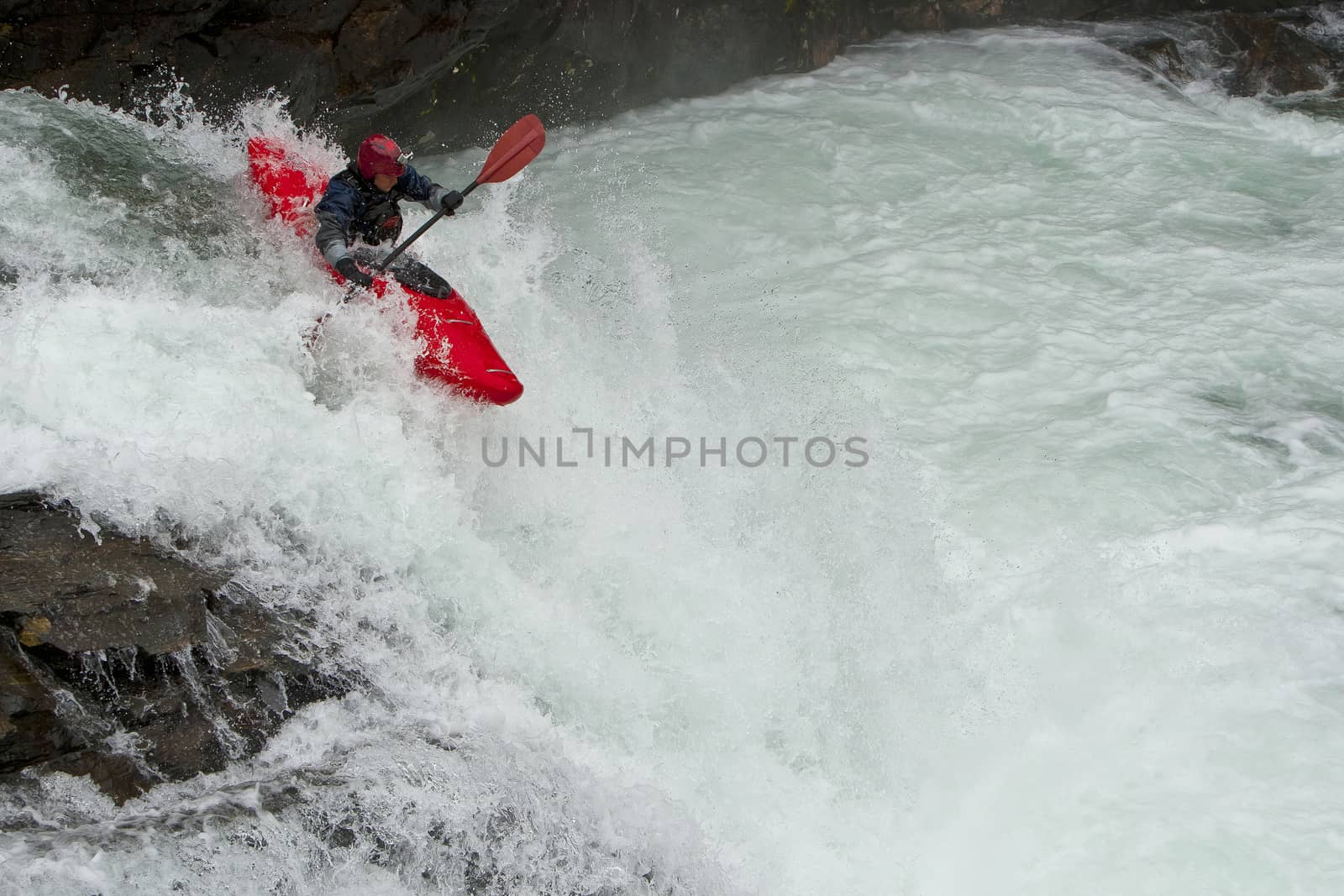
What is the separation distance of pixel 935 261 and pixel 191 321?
4.43m

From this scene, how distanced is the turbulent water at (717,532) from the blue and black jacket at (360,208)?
0.29 meters

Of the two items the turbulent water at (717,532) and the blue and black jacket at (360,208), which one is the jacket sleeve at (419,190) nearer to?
the blue and black jacket at (360,208)

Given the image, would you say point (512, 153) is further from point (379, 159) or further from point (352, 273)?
point (352, 273)

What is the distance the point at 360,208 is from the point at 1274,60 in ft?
27.6

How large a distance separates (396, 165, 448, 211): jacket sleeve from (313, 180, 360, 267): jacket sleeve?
0.34 m

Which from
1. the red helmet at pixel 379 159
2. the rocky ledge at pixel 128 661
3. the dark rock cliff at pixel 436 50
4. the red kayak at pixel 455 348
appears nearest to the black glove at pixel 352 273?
the red kayak at pixel 455 348

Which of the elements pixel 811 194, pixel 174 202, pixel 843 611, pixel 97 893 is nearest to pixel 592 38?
pixel 811 194

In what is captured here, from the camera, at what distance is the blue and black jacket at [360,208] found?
4594 mm

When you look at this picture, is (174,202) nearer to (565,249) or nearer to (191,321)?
(191,321)

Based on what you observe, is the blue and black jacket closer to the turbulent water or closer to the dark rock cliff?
the turbulent water

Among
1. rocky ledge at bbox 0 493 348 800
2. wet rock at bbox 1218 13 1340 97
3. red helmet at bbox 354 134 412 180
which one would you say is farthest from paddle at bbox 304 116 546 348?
wet rock at bbox 1218 13 1340 97

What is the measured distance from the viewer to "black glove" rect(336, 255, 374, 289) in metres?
4.43

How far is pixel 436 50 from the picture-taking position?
6598mm

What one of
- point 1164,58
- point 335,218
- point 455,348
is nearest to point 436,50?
point 335,218
